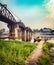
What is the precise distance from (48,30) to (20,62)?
187 m

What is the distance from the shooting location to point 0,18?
59.1 m

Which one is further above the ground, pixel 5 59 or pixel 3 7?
pixel 3 7

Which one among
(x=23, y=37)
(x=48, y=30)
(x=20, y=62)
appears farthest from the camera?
(x=48, y=30)

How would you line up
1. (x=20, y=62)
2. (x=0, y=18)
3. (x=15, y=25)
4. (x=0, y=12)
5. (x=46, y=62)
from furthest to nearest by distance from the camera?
(x=15, y=25) → (x=0, y=18) → (x=0, y=12) → (x=46, y=62) → (x=20, y=62)

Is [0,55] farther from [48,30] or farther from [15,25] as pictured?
[48,30]

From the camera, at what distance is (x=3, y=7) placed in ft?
201

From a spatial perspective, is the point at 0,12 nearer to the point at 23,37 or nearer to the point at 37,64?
the point at 37,64

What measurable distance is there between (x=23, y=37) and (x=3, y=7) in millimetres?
53190

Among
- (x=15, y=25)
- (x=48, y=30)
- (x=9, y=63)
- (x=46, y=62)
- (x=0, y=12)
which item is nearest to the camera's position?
(x=9, y=63)

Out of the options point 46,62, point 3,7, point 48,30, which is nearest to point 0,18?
point 3,7

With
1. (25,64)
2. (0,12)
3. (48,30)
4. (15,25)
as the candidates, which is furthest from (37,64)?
(48,30)

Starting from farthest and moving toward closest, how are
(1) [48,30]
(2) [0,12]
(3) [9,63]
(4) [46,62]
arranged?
1. (1) [48,30]
2. (2) [0,12]
3. (4) [46,62]
4. (3) [9,63]

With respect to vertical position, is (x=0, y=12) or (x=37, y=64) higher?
(x=0, y=12)

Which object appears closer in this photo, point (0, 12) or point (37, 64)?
point (37, 64)
